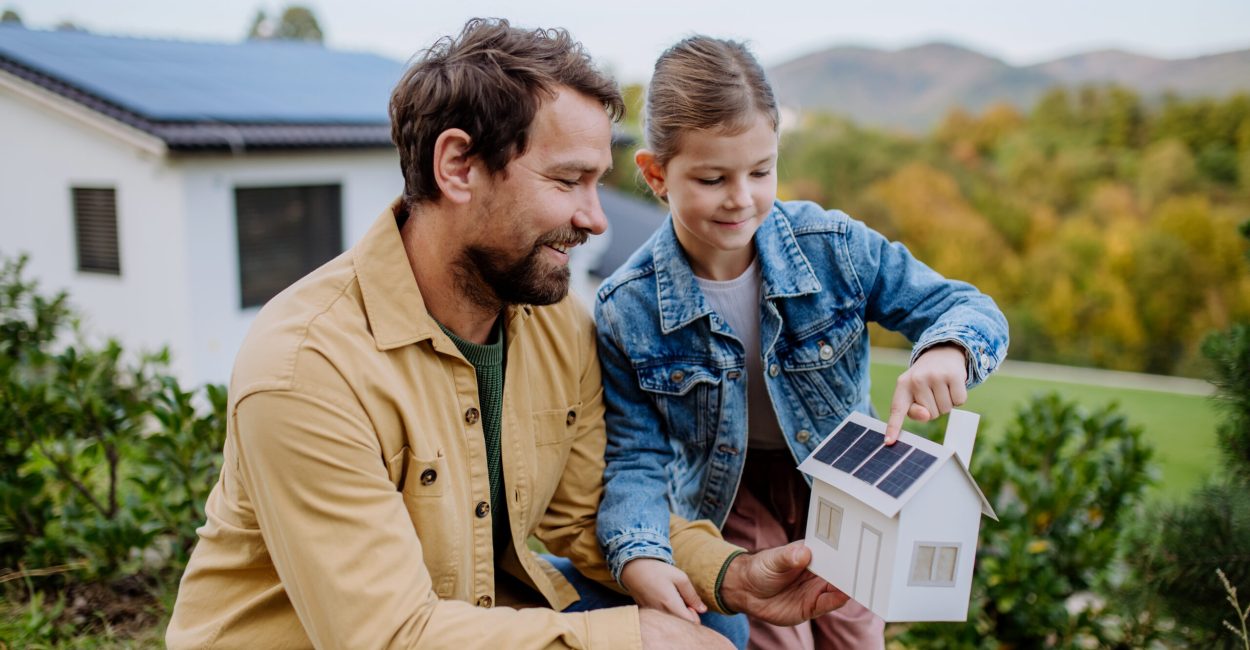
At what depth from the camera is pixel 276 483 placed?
180cm

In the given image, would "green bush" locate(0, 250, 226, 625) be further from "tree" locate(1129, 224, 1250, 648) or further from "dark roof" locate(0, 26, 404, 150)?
"dark roof" locate(0, 26, 404, 150)

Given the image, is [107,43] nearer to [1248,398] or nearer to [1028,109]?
[1248,398]

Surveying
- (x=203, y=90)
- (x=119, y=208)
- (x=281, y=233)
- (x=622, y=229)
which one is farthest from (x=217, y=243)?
(x=622, y=229)

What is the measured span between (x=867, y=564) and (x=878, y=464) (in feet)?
0.67

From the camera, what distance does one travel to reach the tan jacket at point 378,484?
1.81 meters

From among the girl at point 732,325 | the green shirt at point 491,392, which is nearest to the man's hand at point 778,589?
the girl at point 732,325

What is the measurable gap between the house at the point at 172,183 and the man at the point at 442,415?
915 cm

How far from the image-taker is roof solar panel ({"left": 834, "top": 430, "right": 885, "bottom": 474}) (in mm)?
2047

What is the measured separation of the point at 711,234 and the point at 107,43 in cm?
1356

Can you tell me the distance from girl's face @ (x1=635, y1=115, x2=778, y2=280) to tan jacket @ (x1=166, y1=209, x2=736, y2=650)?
1.51 ft

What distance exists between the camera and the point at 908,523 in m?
1.89

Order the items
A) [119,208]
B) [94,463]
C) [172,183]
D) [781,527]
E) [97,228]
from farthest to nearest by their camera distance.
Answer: [97,228] < [119,208] < [172,183] < [94,463] < [781,527]

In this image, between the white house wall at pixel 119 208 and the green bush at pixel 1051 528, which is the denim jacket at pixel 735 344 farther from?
the white house wall at pixel 119 208

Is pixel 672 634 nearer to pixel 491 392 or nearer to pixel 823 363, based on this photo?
pixel 491 392
